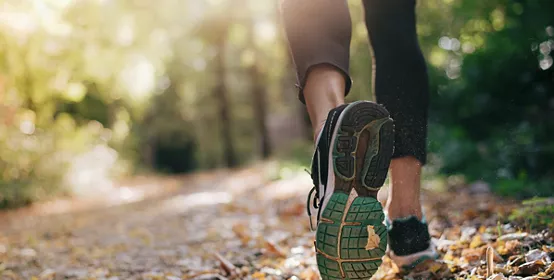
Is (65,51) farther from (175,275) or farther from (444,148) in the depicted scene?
(175,275)

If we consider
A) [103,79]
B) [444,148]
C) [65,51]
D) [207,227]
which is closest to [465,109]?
[444,148]

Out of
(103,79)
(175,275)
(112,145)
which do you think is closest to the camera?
(175,275)

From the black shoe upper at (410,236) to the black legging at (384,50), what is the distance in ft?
0.63

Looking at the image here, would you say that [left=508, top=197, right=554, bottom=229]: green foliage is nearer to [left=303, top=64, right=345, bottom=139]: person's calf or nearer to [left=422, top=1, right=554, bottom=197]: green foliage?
[left=303, top=64, right=345, bottom=139]: person's calf

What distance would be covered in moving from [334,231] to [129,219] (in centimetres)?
373

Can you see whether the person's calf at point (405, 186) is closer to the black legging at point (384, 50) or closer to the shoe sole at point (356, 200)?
the black legging at point (384, 50)

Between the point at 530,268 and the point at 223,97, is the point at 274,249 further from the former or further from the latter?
the point at 223,97

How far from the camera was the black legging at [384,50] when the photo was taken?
61.6 inches

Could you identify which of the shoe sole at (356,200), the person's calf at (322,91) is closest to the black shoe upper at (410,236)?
the shoe sole at (356,200)

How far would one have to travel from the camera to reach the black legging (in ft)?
5.13

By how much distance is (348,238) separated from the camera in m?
1.32

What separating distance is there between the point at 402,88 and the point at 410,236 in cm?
45

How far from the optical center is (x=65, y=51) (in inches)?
302

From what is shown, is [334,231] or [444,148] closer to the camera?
[334,231]
